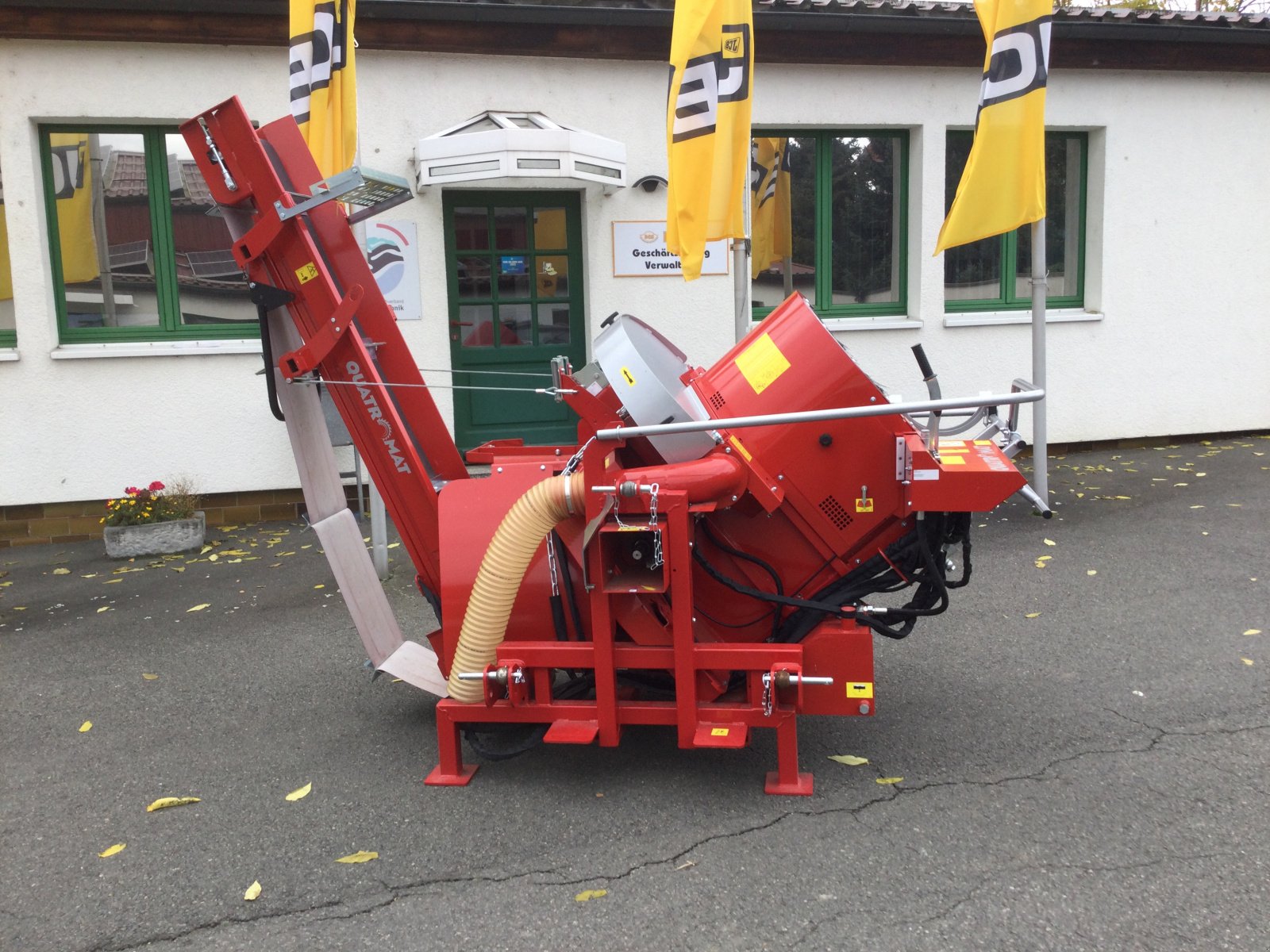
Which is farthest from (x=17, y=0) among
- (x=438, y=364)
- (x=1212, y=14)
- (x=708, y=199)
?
(x=1212, y=14)

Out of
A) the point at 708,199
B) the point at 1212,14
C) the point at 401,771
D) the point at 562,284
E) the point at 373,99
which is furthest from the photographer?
the point at 1212,14

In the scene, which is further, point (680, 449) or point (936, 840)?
point (680, 449)

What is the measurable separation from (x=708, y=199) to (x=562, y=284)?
316 cm

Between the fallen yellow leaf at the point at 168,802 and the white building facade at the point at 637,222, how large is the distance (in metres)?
4.42

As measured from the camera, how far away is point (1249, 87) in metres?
9.40

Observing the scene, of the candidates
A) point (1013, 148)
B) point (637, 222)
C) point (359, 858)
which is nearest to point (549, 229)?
point (637, 222)

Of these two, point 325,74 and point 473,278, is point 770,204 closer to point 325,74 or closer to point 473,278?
point 473,278

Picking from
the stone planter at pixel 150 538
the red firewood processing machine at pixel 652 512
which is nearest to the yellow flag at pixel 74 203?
the stone planter at pixel 150 538

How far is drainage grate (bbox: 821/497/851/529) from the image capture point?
10.4 feet

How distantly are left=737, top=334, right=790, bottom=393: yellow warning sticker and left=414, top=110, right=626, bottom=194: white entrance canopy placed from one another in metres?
4.16

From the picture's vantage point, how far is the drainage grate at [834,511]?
3.16 m

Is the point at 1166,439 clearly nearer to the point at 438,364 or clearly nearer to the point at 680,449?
the point at 438,364

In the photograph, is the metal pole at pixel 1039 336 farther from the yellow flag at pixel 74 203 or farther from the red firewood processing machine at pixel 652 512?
the yellow flag at pixel 74 203

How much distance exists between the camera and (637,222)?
8.13 metres
